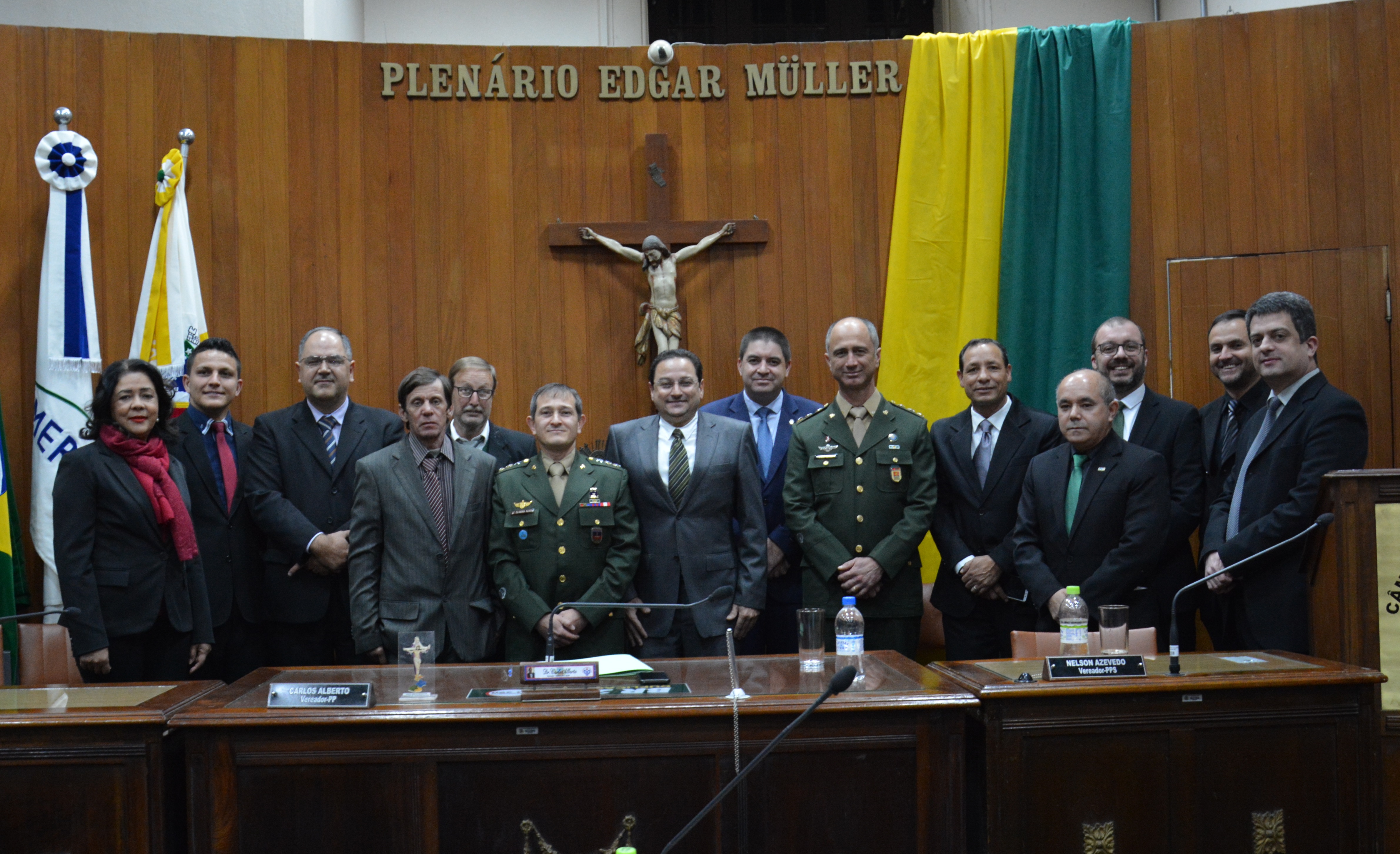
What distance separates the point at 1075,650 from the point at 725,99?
305cm

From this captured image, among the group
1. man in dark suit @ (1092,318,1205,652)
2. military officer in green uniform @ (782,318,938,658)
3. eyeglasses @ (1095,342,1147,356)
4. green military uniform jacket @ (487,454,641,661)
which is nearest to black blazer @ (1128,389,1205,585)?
man in dark suit @ (1092,318,1205,652)

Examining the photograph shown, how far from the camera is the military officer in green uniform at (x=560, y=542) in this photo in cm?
350

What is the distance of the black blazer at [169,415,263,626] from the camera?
12.5ft

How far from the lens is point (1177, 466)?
3912 millimetres

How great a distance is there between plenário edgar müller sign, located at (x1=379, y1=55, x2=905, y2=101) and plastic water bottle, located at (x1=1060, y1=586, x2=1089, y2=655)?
286 cm

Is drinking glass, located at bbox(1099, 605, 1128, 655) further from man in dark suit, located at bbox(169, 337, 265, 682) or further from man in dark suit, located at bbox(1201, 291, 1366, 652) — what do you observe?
man in dark suit, located at bbox(169, 337, 265, 682)

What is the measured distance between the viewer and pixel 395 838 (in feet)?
8.04

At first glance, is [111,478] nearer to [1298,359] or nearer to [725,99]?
[725,99]

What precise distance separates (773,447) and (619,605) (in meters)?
1.39

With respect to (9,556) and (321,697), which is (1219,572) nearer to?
(321,697)

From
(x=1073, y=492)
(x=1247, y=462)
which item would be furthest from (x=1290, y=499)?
(x=1073, y=492)

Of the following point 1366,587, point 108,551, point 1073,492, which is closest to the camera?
point 1366,587

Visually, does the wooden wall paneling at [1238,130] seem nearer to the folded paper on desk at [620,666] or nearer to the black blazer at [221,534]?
the folded paper on desk at [620,666]

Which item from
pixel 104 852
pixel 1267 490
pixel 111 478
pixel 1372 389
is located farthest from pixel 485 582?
pixel 1372 389
